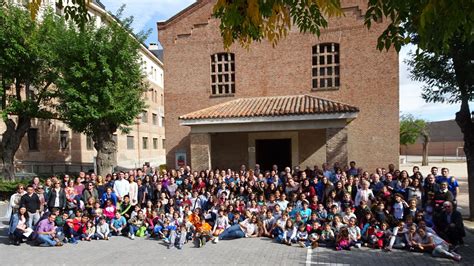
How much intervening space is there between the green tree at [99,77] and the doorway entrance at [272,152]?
6379mm

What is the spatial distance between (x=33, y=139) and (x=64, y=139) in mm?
2246

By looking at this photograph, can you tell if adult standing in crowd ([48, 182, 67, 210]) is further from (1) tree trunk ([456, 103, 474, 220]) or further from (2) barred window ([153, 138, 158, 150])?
(2) barred window ([153, 138, 158, 150])

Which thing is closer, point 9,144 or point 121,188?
point 121,188

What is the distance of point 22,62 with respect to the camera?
15914mm

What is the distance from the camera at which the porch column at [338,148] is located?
511 inches

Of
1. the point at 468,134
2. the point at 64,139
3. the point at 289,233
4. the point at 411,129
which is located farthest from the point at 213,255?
the point at 411,129

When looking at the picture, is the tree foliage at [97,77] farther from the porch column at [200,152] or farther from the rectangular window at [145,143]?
the rectangular window at [145,143]

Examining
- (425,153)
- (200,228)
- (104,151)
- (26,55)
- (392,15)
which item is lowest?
(200,228)

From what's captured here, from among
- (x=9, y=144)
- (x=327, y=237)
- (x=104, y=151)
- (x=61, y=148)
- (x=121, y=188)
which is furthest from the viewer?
(x=61, y=148)

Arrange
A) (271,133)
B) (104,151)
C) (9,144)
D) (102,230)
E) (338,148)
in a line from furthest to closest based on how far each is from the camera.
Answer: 1. (9,144)
2. (271,133)
3. (104,151)
4. (338,148)
5. (102,230)

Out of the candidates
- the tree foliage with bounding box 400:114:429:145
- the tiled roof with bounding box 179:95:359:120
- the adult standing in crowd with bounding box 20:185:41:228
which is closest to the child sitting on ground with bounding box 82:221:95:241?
the adult standing in crowd with bounding box 20:185:41:228

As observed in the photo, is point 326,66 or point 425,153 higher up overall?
point 326,66

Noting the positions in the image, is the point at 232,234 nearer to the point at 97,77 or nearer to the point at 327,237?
the point at 327,237

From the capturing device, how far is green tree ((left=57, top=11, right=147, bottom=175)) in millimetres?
14211
